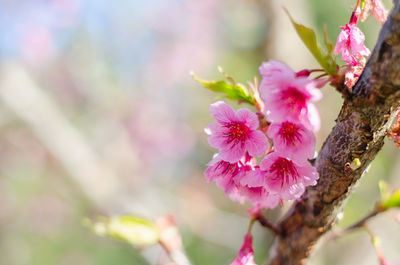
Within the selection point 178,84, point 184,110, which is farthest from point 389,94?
point 178,84

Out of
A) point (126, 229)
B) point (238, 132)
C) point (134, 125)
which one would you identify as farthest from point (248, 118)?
point (134, 125)

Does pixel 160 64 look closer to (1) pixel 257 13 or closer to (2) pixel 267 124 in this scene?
(1) pixel 257 13

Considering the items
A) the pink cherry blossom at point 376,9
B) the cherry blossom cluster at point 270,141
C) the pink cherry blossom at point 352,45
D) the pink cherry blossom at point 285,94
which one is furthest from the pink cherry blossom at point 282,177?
the pink cherry blossom at point 376,9

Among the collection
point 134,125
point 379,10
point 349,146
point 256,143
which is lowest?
point 349,146

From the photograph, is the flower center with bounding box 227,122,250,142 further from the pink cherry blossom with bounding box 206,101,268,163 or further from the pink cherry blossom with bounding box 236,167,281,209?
the pink cherry blossom with bounding box 236,167,281,209

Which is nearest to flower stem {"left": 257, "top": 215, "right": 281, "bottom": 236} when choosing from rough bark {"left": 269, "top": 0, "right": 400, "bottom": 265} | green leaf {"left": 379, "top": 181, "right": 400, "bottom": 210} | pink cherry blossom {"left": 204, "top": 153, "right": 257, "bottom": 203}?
rough bark {"left": 269, "top": 0, "right": 400, "bottom": 265}

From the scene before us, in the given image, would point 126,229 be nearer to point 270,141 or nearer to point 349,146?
point 270,141
